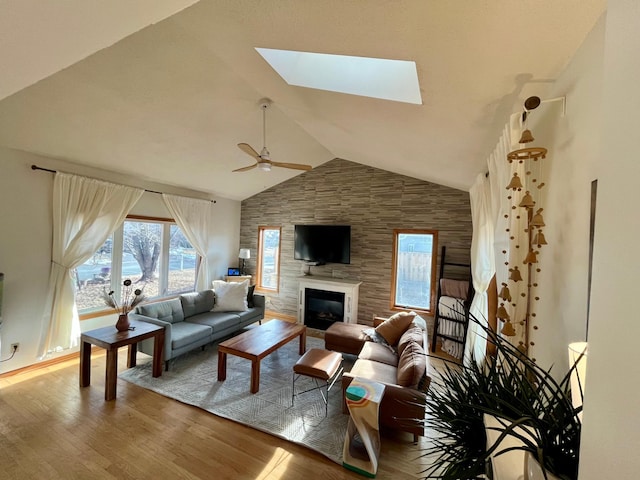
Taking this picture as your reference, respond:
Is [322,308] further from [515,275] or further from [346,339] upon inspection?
[515,275]

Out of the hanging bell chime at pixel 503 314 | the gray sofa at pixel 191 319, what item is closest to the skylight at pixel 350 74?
the hanging bell chime at pixel 503 314

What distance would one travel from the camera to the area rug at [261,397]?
227cm

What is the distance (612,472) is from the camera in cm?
44

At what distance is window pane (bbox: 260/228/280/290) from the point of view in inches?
226

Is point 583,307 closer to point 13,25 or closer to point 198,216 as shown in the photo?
point 13,25

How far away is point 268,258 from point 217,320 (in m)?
2.17

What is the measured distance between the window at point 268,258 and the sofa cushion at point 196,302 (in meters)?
1.53

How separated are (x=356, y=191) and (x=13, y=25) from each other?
4418mm

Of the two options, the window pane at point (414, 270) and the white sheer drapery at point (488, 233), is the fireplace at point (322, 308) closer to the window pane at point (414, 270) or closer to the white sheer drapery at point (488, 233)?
the window pane at point (414, 270)

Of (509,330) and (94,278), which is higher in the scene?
(509,330)

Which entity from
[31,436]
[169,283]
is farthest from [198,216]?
[31,436]

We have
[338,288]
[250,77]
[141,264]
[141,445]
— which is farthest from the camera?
[338,288]

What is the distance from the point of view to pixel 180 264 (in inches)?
198

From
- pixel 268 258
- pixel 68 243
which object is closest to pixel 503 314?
pixel 68 243
